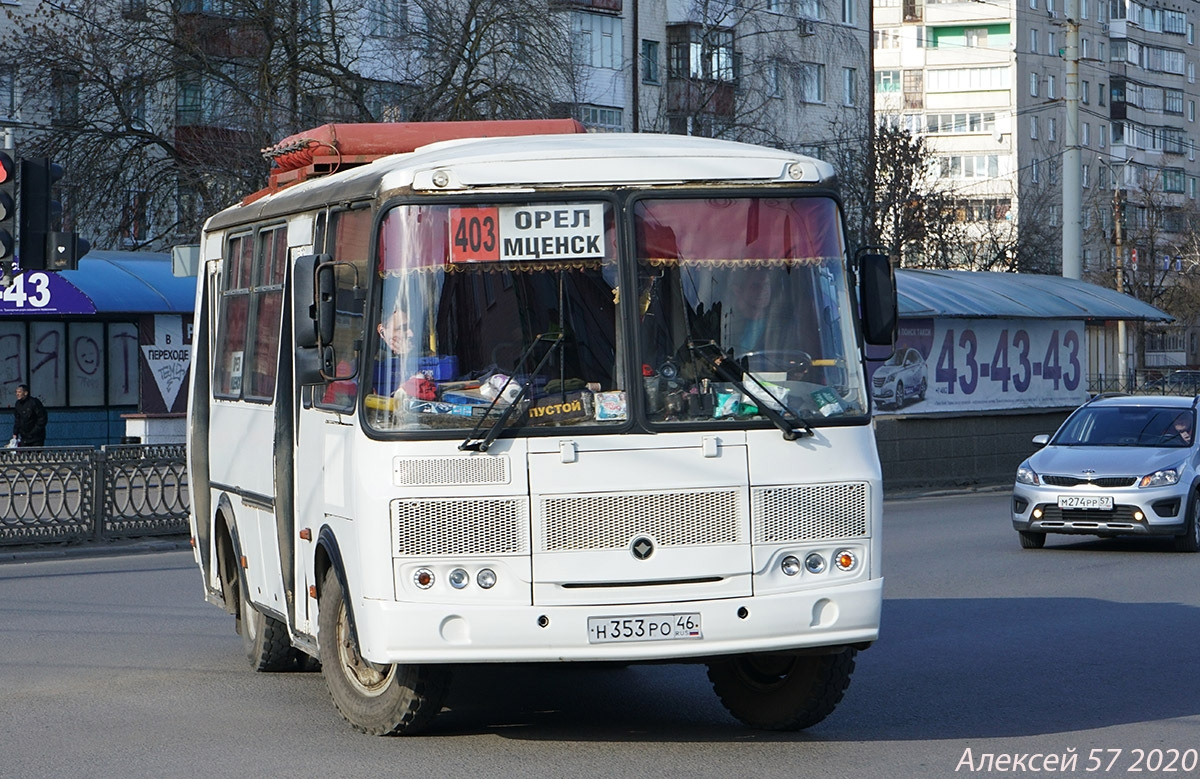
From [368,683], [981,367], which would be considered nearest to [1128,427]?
[368,683]

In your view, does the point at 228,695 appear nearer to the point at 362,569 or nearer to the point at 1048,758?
the point at 362,569

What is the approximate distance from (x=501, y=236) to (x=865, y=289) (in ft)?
5.59

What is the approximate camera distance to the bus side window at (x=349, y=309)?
26.2 feet

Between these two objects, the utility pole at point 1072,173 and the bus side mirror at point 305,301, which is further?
the utility pole at point 1072,173

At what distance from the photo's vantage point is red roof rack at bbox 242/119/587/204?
33.7ft

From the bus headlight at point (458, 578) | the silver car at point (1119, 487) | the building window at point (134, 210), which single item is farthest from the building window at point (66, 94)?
the bus headlight at point (458, 578)

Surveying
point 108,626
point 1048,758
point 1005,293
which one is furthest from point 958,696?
point 1005,293

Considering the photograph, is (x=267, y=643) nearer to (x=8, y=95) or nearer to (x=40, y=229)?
(x=40, y=229)

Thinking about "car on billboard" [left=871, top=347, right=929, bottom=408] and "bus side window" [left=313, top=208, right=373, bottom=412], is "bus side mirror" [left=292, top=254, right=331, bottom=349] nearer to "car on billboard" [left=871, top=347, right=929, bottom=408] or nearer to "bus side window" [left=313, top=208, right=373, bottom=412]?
"bus side window" [left=313, top=208, right=373, bottom=412]

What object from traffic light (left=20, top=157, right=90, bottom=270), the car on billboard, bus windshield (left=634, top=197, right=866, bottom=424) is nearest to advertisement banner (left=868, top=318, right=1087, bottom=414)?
the car on billboard

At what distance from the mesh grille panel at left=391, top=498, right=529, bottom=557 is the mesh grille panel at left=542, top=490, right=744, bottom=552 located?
0.13 metres

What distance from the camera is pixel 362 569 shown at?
7773mm

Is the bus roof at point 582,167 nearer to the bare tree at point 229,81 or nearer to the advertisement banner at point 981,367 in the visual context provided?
the advertisement banner at point 981,367

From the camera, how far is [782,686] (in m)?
8.51
